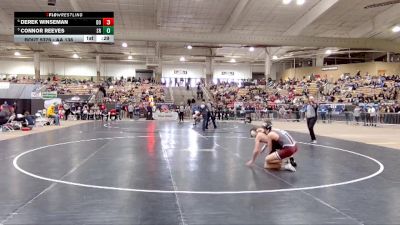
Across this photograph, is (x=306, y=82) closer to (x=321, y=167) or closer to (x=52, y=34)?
(x=52, y=34)

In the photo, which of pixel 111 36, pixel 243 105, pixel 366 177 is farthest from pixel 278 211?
pixel 243 105

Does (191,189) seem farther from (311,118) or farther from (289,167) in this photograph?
(311,118)

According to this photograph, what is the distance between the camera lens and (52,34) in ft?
52.0

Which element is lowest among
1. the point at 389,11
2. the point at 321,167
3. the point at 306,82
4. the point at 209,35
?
the point at 321,167

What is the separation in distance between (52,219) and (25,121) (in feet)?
54.1

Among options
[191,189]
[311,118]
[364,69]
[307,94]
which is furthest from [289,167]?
[364,69]
